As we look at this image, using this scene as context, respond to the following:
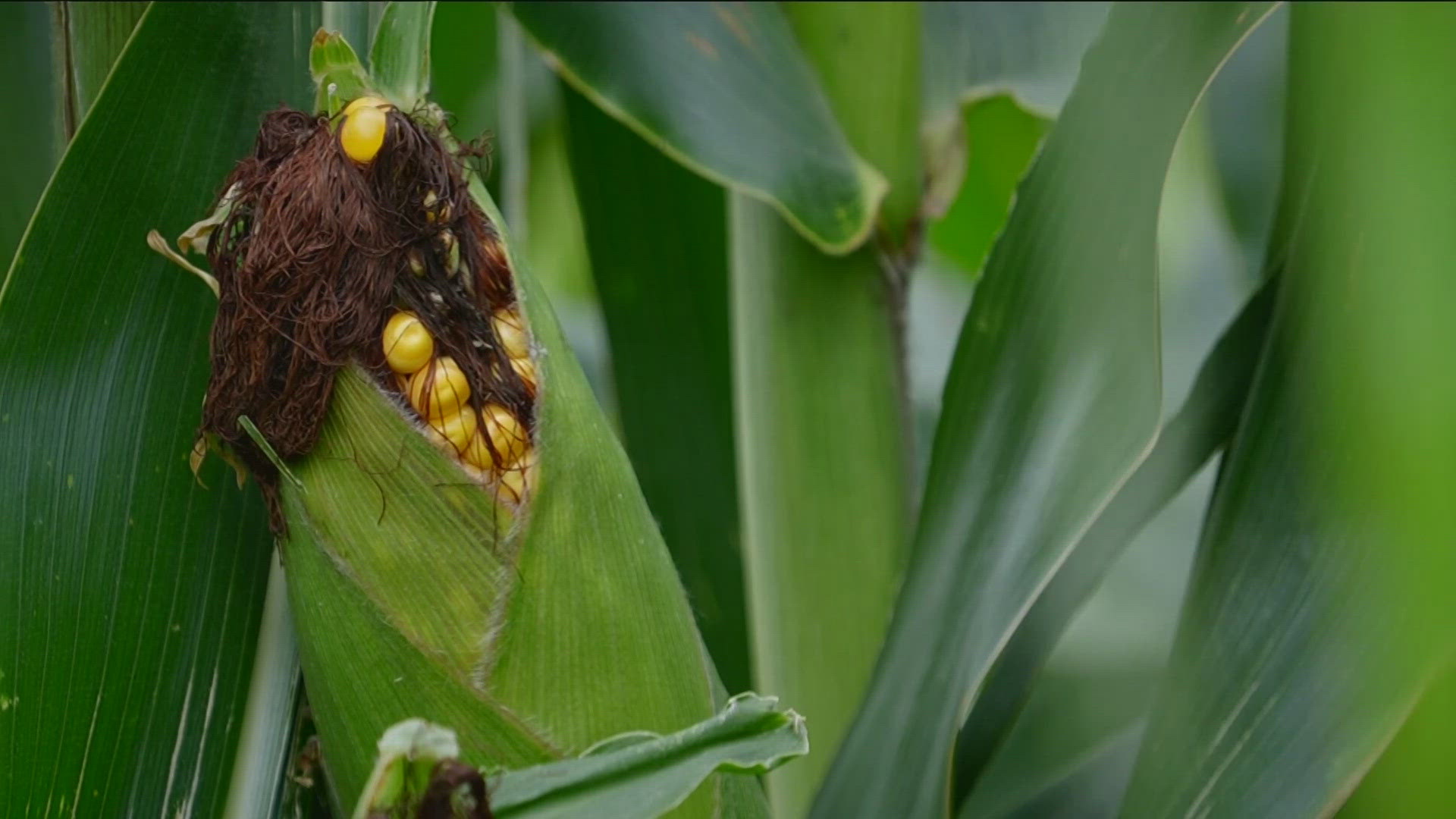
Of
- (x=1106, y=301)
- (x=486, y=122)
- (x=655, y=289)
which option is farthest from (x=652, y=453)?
(x=486, y=122)

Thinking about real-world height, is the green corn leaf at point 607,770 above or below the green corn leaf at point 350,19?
below

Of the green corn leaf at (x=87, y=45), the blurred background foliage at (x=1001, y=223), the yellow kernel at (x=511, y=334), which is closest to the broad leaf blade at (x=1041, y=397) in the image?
the blurred background foliage at (x=1001, y=223)

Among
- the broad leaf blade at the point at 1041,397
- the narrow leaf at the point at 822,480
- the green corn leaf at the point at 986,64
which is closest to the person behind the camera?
the broad leaf blade at the point at 1041,397

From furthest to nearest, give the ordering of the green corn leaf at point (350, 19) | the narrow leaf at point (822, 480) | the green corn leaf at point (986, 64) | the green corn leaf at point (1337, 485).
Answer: the green corn leaf at point (986, 64)
the narrow leaf at point (822, 480)
the green corn leaf at point (350, 19)
the green corn leaf at point (1337, 485)

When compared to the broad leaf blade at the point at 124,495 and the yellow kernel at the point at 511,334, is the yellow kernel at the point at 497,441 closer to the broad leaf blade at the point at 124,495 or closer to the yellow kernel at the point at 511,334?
the yellow kernel at the point at 511,334

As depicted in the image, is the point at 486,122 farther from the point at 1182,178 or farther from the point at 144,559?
the point at 144,559

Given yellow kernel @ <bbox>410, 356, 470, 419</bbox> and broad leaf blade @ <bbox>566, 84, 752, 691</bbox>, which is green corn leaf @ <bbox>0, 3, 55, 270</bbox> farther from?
yellow kernel @ <bbox>410, 356, 470, 419</bbox>

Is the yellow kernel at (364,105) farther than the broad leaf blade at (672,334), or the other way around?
the broad leaf blade at (672,334)
